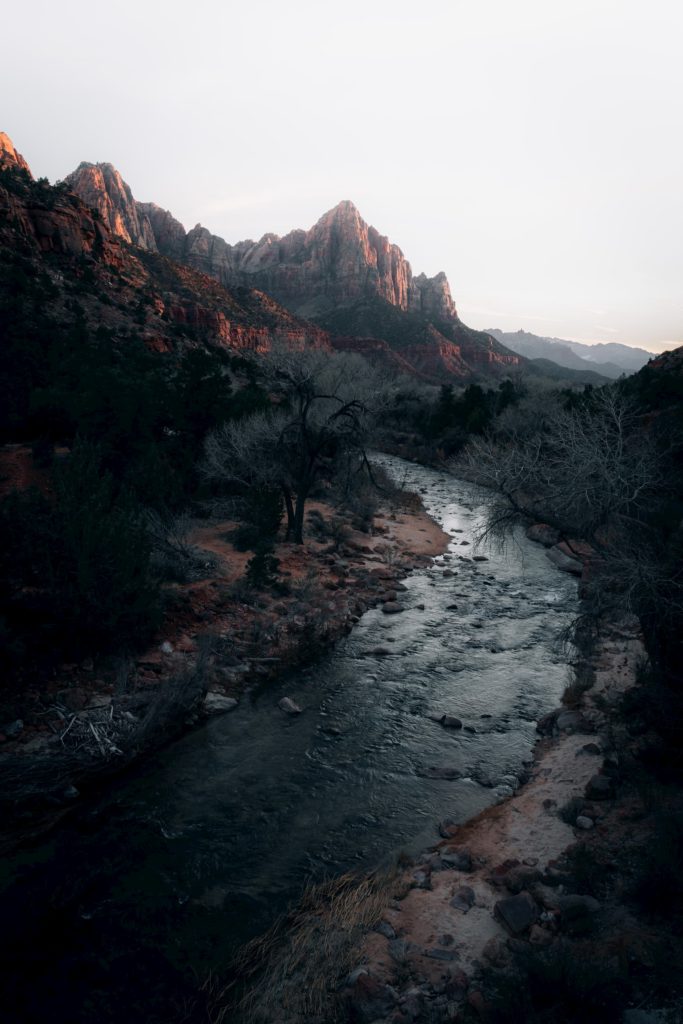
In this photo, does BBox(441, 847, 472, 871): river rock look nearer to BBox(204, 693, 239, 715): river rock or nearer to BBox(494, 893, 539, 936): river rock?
BBox(494, 893, 539, 936): river rock

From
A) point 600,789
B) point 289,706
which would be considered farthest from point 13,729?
point 600,789

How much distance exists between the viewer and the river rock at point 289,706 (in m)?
10.2

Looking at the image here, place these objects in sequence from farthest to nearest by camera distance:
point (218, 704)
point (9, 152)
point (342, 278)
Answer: point (342, 278) < point (9, 152) < point (218, 704)

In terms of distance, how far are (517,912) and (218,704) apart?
6.11 m

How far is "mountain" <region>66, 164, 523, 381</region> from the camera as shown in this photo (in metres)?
101

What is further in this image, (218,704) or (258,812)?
(218,704)

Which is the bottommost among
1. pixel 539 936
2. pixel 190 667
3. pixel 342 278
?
pixel 190 667

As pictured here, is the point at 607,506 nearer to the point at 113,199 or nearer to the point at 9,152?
the point at 9,152

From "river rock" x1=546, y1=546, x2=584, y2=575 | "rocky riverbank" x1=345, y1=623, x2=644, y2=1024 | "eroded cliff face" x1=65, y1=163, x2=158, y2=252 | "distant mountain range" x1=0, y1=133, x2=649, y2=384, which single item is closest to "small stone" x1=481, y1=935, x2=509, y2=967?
"rocky riverbank" x1=345, y1=623, x2=644, y2=1024

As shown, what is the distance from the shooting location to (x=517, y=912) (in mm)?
5656

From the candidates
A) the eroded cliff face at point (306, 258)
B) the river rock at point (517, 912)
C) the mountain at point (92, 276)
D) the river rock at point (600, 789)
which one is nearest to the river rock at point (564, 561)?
the river rock at point (600, 789)

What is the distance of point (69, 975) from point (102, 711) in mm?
3895

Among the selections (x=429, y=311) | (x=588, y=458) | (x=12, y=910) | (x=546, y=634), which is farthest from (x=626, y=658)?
(x=429, y=311)

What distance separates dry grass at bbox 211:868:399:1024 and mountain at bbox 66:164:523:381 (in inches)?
3437
